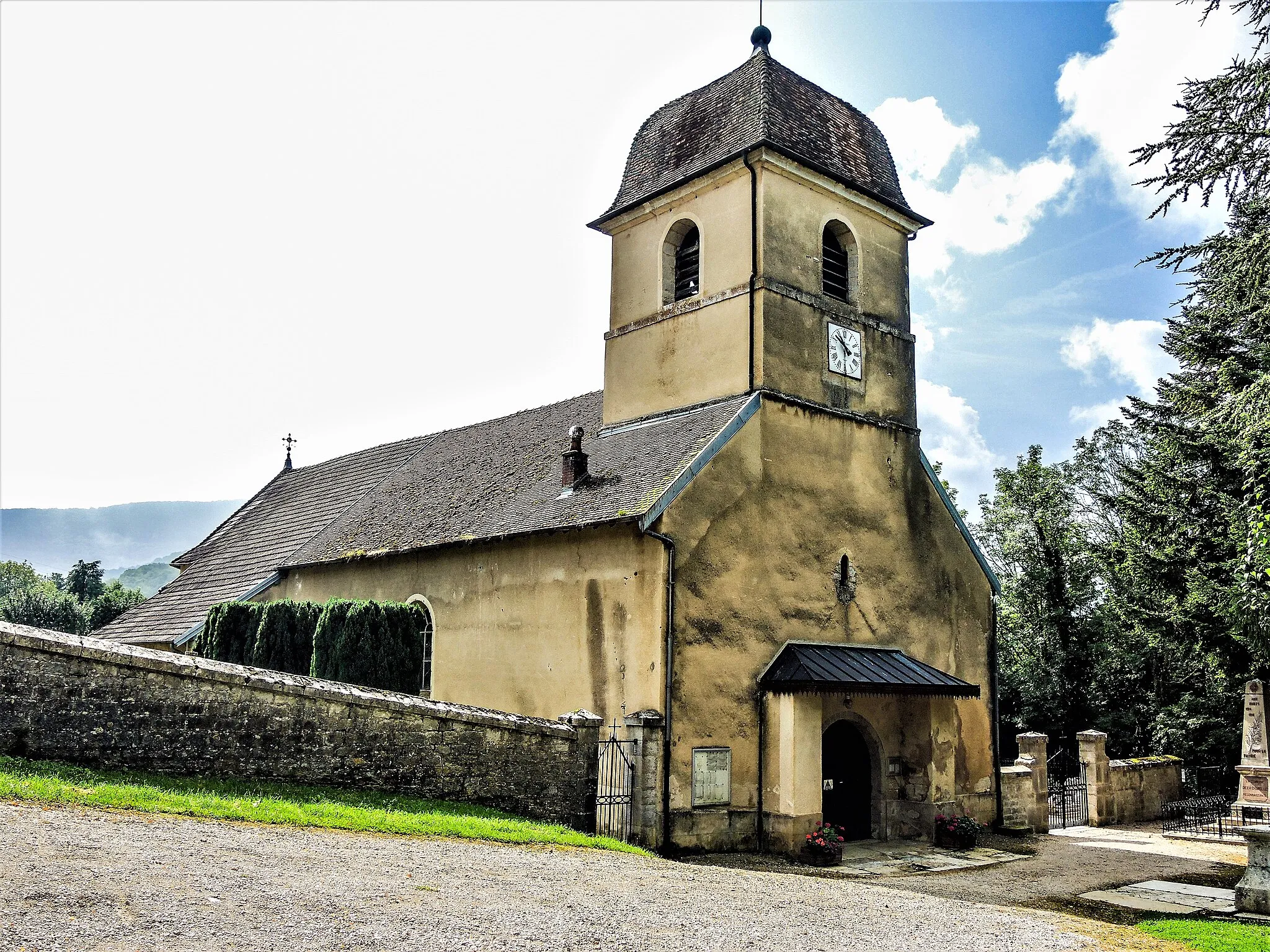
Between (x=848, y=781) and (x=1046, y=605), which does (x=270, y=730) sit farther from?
(x=1046, y=605)

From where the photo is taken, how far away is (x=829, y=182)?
724 inches

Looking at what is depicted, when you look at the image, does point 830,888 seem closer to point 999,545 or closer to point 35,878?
point 35,878

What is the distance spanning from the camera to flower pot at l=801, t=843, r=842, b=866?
14.3 m

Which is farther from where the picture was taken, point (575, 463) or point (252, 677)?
point (575, 463)

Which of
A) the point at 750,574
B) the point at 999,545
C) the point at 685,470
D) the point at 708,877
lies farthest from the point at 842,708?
the point at 999,545

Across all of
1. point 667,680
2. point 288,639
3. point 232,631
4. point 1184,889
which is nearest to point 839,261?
point 667,680

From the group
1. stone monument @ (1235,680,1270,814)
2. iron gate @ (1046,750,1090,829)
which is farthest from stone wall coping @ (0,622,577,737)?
stone monument @ (1235,680,1270,814)

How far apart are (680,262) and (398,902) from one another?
46.2 feet

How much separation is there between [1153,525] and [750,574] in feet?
46.7

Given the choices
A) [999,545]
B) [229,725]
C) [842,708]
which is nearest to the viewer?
[229,725]

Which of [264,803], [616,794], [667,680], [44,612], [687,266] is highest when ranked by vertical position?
[687,266]

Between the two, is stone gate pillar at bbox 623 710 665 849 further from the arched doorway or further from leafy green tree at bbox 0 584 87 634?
leafy green tree at bbox 0 584 87 634

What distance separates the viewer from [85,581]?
77.9m

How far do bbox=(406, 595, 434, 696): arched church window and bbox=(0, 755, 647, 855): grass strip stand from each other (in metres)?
7.02
